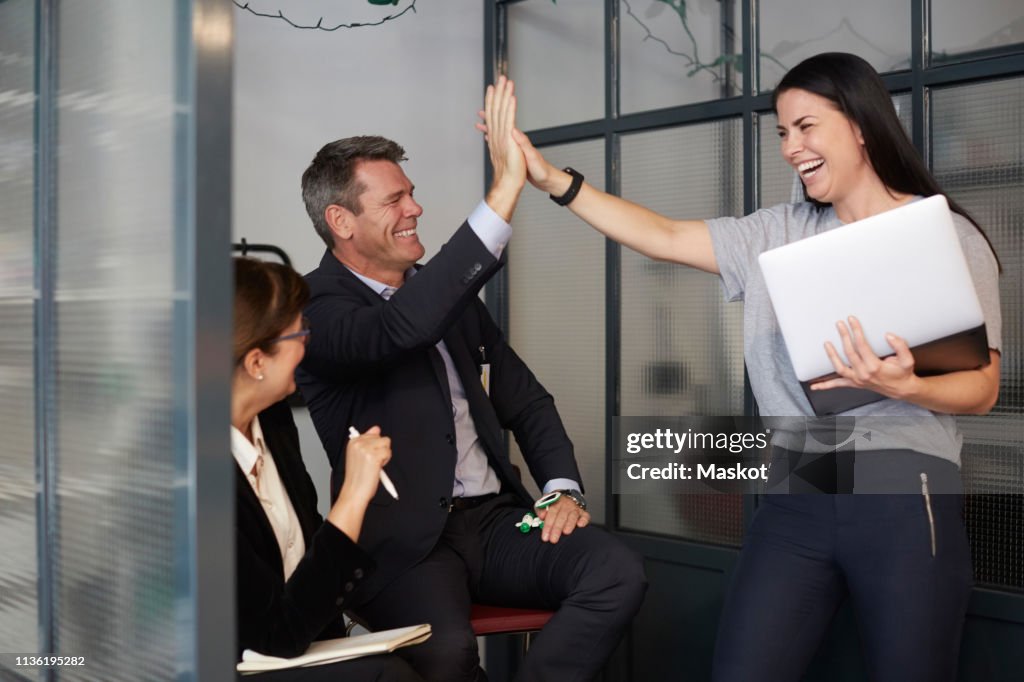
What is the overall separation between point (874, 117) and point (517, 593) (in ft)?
3.89

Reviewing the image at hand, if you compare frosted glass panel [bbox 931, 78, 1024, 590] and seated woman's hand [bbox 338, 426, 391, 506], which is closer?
seated woman's hand [bbox 338, 426, 391, 506]

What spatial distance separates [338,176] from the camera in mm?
2596

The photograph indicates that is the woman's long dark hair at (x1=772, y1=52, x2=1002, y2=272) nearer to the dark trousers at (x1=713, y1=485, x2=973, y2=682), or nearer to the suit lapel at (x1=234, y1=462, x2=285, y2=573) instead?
the dark trousers at (x1=713, y1=485, x2=973, y2=682)

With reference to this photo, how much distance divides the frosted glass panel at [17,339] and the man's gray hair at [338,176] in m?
0.96

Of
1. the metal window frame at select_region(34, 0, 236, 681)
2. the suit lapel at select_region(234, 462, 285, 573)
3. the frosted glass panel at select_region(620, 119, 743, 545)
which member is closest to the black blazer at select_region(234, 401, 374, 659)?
the suit lapel at select_region(234, 462, 285, 573)

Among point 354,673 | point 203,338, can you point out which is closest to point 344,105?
point 354,673

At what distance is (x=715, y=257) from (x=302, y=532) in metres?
0.90

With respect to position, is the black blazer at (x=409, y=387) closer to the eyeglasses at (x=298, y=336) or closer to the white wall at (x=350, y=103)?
the eyeglasses at (x=298, y=336)

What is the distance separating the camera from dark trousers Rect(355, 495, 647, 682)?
2.13m

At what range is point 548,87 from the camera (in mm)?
3371

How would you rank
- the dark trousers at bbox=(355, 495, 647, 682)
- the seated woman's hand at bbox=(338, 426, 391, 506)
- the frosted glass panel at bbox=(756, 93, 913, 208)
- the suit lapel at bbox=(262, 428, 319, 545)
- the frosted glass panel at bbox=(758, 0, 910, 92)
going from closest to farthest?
1. the seated woman's hand at bbox=(338, 426, 391, 506)
2. the suit lapel at bbox=(262, 428, 319, 545)
3. the dark trousers at bbox=(355, 495, 647, 682)
4. the frosted glass panel at bbox=(758, 0, 910, 92)
5. the frosted glass panel at bbox=(756, 93, 913, 208)

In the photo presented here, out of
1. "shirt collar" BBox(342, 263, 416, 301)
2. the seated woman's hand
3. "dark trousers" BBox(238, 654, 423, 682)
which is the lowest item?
"dark trousers" BBox(238, 654, 423, 682)

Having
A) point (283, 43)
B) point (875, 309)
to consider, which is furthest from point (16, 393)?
point (283, 43)

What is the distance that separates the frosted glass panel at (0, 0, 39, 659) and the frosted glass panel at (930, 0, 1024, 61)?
78.2 inches
